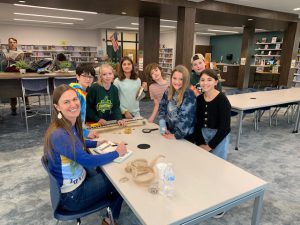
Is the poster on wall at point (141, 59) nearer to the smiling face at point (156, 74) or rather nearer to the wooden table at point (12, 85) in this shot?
the wooden table at point (12, 85)

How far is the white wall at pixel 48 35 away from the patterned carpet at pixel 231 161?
9127 mm

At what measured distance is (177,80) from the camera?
1982 millimetres

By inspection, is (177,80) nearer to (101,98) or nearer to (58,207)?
(101,98)

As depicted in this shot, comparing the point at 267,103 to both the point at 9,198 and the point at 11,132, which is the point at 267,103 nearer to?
the point at 9,198

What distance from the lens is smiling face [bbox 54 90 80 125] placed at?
4.74 ft

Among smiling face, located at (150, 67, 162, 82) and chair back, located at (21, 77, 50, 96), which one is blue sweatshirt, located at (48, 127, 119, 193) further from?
chair back, located at (21, 77, 50, 96)

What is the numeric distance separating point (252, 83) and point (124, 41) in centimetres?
881

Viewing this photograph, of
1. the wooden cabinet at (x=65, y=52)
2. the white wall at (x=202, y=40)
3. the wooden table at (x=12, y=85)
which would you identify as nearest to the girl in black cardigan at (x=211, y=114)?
the wooden table at (x=12, y=85)

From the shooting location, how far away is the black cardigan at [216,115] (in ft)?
6.39

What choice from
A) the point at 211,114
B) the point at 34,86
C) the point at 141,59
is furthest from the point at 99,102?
the point at 141,59

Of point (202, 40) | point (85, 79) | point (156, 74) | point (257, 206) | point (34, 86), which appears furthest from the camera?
point (202, 40)

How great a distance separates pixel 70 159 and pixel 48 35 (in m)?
13.4

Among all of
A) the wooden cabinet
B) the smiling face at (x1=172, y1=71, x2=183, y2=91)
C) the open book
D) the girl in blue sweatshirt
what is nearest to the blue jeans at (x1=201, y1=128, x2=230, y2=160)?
the smiling face at (x1=172, y1=71, x2=183, y2=91)

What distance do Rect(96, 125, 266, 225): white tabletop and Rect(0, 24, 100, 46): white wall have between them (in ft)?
43.2
